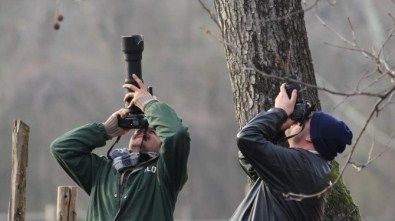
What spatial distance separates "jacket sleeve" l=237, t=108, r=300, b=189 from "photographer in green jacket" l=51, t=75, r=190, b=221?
650mm

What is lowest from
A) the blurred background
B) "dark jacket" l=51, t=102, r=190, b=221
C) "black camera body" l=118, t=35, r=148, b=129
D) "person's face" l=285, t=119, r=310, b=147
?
the blurred background

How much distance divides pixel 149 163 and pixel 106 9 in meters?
30.3

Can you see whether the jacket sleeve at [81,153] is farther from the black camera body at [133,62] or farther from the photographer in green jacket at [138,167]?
the black camera body at [133,62]

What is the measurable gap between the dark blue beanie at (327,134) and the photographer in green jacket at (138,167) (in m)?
0.86

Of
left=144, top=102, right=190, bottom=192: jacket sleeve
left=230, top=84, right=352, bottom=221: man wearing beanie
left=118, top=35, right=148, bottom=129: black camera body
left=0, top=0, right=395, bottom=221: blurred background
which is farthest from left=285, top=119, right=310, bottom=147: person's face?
left=0, top=0, right=395, bottom=221: blurred background

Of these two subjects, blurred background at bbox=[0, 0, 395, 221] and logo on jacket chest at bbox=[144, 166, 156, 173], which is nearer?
logo on jacket chest at bbox=[144, 166, 156, 173]

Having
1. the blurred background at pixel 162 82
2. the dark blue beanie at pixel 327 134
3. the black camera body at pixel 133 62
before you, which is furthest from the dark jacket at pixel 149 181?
the blurred background at pixel 162 82

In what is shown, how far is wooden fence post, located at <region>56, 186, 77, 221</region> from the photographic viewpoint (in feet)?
28.8

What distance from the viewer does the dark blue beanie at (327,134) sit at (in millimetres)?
6574

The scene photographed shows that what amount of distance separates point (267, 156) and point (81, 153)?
1.53m

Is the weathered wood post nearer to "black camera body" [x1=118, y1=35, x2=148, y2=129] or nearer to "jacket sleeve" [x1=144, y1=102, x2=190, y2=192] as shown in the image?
"black camera body" [x1=118, y1=35, x2=148, y2=129]

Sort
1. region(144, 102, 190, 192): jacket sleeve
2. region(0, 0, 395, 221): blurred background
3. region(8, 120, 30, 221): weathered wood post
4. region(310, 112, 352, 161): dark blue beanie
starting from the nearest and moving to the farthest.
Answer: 1. region(310, 112, 352, 161): dark blue beanie
2. region(144, 102, 190, 192): jacket sleeve
3. region(8, 120, 30, 221): weathered wood post
4. region(0, 0, 395, 221): blurred background

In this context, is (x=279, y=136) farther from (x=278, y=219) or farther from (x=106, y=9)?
(x=106, y=9)

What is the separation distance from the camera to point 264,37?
7914 mm
